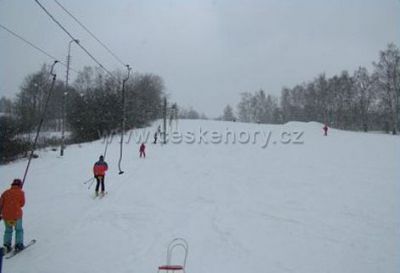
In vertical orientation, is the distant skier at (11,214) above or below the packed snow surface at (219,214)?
above

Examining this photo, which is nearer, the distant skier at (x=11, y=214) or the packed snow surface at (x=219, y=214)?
the distant skier at (x=11, y=214)

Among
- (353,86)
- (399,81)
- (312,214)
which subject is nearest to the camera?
(312,214)

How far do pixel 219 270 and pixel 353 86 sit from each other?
264ft

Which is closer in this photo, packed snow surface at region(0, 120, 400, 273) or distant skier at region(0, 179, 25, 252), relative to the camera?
distant skier at region(0, 179, 25, 252)

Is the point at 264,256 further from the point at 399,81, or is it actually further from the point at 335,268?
the point at 399,81

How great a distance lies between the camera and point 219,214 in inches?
574

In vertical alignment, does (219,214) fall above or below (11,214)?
below

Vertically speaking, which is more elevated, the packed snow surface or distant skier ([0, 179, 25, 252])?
distant skier ([0, 179, 25, 252])

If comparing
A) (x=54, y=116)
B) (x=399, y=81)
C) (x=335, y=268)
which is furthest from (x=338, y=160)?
(x=54, y=116)

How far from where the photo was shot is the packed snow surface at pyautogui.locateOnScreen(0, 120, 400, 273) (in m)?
9.88

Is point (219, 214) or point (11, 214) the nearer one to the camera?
point (11, 214)

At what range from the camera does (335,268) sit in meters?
9.91

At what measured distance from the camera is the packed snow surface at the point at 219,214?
32.4ft

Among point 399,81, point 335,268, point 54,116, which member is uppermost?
point 399,81
